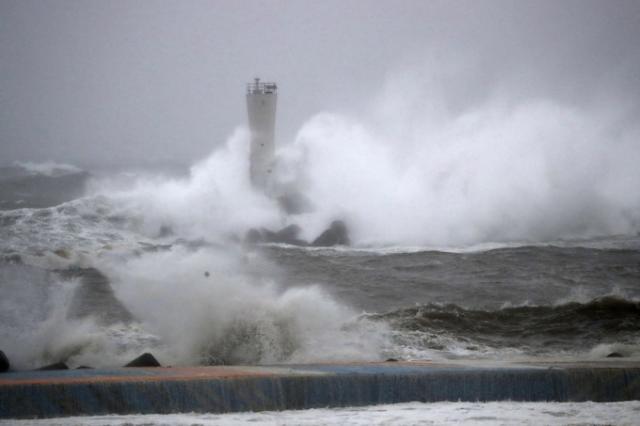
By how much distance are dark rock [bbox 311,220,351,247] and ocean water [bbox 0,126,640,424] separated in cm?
41

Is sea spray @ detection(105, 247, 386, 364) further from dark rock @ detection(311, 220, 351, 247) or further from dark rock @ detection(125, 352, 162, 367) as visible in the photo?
dark rock @ detection(311, 220, 351, 247)

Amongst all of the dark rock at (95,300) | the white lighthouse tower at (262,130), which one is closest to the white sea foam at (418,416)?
the dark rock at (95,300)

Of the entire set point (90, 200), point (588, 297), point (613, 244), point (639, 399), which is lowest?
point (639, 399)

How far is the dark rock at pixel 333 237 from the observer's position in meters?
22.7

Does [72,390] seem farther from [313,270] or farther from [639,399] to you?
[313,270]

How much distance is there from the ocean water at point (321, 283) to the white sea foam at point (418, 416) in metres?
0.04

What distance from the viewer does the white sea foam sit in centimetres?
558

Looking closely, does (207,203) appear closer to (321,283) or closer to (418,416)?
(321,283)

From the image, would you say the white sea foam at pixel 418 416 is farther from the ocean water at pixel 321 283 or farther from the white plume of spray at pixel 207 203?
the white plume of spray at pixel 207 203

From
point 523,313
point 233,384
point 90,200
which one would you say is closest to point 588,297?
point 523,313

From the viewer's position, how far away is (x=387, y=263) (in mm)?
18516

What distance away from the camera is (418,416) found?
5.81m

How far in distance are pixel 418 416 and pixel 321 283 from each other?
401 inches

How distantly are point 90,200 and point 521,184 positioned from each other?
15.8 m
